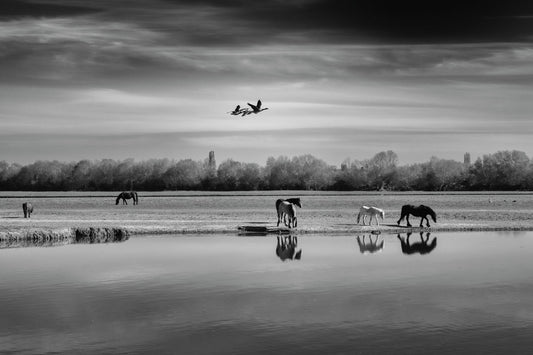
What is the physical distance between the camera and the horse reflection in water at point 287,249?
27.2 meters

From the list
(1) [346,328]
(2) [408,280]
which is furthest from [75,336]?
(2) [408,280]

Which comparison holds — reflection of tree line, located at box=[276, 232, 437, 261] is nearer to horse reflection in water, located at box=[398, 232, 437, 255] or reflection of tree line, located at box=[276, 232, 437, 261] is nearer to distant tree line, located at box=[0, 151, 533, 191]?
horse reflection in water, located at box=[398, 232, 437, 255]

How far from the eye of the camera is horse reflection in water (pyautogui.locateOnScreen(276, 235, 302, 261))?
27.2m

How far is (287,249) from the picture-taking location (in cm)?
2952

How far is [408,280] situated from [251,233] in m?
15.6

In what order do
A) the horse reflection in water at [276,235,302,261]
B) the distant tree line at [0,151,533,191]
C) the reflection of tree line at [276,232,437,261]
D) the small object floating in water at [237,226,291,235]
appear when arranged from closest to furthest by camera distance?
the horse reflection in water at [276,235,302,261] → the reflection of tree line at [276,232,437,261] → the small object floating in water at [237,226,291,235] → the distant tree line at [0,151,533,191]

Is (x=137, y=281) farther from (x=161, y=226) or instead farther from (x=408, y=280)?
(x=161, y=226)

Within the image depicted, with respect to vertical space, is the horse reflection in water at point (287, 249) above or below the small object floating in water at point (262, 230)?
below

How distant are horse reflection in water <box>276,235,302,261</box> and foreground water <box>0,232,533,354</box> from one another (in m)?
0.17

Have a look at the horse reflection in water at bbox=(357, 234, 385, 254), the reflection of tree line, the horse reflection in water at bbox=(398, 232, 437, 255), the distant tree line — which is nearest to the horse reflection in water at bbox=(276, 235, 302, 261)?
the reflection of tree line

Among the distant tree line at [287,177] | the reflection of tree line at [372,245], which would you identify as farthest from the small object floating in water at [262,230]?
the distant tree line at [287,177]

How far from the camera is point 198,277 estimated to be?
73.5 feet

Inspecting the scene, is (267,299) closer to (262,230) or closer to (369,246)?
(369,246)

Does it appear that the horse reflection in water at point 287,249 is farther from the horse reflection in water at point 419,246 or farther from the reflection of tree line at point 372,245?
the horse reflection in water at point 419,246
